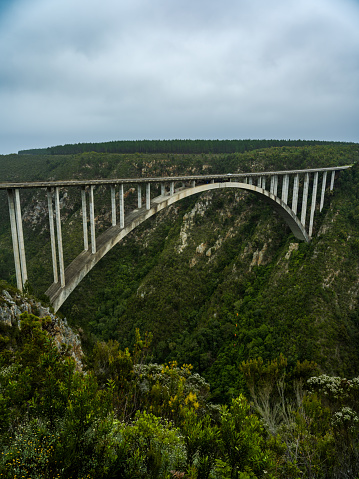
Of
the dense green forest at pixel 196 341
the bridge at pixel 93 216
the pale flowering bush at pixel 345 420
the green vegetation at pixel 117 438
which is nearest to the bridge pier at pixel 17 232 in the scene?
the bridge at pixel 93 216

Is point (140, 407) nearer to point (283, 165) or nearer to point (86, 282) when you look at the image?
point (86, 282)

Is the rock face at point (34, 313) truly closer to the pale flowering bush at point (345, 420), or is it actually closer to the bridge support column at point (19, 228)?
the bridge support column at point (19, 228)

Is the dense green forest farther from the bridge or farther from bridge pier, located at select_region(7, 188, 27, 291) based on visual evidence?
the bridge

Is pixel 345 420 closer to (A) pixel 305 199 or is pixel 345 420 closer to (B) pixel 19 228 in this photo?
(B) pixel 19 228

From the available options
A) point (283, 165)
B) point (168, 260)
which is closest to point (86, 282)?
point (168, 260)

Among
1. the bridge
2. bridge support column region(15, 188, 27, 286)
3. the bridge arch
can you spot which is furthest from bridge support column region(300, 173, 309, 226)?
bridge support column region(15, 188, 27, 286)

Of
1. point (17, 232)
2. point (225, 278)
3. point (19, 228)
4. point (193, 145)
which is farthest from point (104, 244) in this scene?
point (193, 145)
